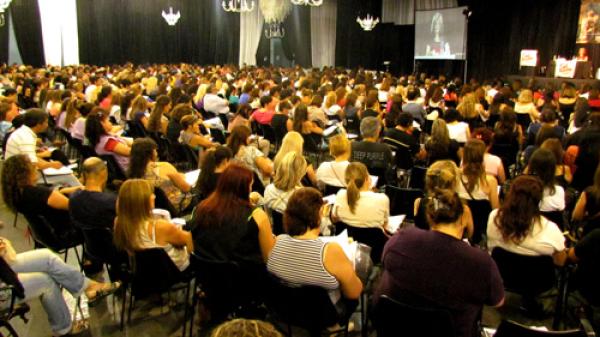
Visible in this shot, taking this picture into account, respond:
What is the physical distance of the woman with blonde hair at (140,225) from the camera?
10.9 ft

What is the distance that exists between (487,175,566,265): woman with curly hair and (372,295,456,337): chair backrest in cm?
112

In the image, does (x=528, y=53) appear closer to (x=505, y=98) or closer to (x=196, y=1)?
(x=505, y=98)

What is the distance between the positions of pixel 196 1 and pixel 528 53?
15859mm

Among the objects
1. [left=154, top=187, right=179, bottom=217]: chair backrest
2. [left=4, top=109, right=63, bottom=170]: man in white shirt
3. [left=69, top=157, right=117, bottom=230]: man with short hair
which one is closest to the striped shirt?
[left=69, top=157, right=117, bottom=230]: man with short hair

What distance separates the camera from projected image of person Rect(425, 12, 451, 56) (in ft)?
58.7

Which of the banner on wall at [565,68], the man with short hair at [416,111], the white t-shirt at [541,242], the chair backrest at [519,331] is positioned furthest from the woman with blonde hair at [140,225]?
the banner on wall at [565,68]

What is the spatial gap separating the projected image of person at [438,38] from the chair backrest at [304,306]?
1654cm

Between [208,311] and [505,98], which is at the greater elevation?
[505,98]

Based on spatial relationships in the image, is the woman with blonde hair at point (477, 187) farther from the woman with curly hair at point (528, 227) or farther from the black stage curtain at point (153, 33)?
the black stage curtain at point (153, 33)

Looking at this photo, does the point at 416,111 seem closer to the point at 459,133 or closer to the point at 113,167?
the point at 459,133

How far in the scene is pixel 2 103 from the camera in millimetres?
7227

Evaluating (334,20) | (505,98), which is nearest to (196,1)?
(334,20)

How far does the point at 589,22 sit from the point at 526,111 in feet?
25.0

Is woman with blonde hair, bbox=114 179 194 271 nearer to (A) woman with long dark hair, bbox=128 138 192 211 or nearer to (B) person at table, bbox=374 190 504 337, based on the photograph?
(A) woman with long dark hair, bbox=128 138 192 211
